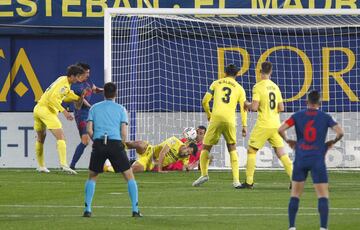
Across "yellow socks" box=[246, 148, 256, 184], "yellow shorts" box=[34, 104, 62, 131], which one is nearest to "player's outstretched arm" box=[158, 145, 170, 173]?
"yellow shorts" box=[34, 104, 62, 131]

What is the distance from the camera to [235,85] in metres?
20.8

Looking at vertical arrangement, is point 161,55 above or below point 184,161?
above

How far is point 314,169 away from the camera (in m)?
13.5

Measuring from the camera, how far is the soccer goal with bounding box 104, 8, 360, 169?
27.9 metres

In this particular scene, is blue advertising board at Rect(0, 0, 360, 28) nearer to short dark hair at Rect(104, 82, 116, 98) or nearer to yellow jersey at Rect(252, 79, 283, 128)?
yellow jersey at Rect(252, 79, 283, 128)

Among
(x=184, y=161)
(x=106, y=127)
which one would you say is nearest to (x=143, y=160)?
(x=184, y=161)

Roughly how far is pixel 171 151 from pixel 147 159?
1.95 ft

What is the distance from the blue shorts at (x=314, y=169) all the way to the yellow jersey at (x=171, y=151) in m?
12.3

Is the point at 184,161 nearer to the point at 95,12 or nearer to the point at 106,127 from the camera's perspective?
the point at 95,12

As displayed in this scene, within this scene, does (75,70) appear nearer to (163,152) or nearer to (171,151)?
(163,152)

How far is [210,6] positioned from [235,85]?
8011 millimetres

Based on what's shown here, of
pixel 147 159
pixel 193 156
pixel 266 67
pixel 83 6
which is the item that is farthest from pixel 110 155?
pixel 83 6

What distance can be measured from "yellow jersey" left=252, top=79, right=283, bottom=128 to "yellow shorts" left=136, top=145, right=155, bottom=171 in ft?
19.3

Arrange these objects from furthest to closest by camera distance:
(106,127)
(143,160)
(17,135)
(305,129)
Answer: (17,135)
(143,160)
(106,127)
(305,129)
